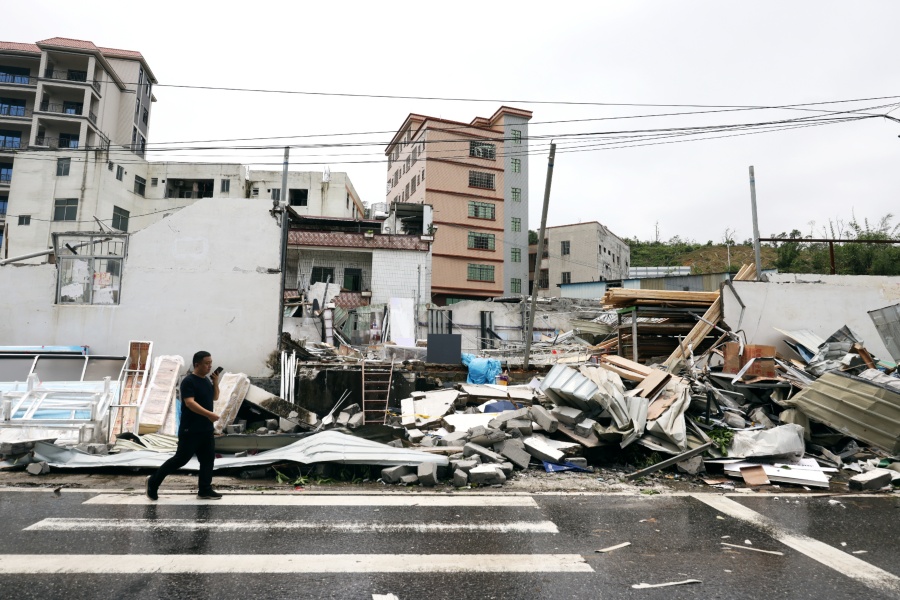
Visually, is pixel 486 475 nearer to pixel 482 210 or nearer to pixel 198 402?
pixel 198 402

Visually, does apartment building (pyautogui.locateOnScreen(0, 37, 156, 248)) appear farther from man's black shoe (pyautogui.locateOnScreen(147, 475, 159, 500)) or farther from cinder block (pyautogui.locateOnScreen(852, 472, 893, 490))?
cinder block (pyautogui.locateOnScreen(852, 472, 893, 490))

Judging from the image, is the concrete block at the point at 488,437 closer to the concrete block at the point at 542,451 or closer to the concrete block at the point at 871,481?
Result: the concrete block at the point at 542,451

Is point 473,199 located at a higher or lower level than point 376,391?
higher

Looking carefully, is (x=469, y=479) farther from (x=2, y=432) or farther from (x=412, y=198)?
(x=412, y=198)

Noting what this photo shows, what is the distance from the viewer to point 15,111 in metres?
45.9

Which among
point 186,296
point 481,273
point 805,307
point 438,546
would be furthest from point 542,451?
point 481,273

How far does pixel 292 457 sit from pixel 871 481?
764cm

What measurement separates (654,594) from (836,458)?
6406 millimetres

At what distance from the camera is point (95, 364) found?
1284 cm

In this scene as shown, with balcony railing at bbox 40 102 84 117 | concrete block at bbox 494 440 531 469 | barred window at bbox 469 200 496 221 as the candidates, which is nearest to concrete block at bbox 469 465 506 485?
concrete block at bbox 494 440 531 469

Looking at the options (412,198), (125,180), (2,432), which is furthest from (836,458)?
(125,180)

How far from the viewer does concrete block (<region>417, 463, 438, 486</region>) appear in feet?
22.6

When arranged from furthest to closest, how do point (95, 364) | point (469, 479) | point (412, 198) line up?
point (412, 198) → point (95, 364) → point (469, 479)

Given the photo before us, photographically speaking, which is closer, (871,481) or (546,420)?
(871,481)
